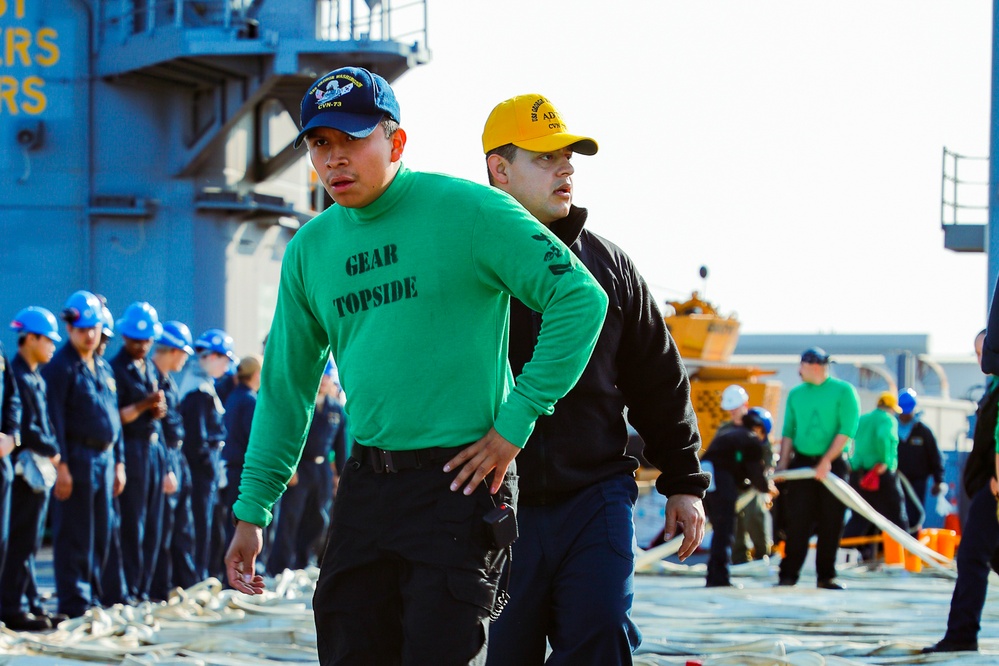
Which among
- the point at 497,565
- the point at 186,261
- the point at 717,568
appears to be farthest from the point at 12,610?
the point at 186,261

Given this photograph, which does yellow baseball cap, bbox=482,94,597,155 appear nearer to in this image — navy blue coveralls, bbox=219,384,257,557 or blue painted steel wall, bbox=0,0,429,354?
navy blue coveralls, bbox=219,384,257,557

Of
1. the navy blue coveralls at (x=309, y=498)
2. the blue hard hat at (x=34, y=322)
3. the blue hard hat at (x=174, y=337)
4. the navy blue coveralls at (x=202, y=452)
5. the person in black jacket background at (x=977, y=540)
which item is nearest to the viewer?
the person in black jacket background at (x=977, y=540)

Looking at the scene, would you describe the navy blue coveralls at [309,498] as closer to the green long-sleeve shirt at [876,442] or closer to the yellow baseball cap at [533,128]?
the green long-sleeve shirt at [876,442]

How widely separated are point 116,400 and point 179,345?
1.21m

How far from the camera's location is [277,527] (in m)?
11.2

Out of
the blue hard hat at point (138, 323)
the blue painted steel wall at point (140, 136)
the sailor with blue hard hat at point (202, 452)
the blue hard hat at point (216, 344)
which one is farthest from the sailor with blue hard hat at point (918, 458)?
the blue hard hat at point (138, 323)

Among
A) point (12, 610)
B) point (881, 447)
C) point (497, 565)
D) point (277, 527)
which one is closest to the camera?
point (497, 565)

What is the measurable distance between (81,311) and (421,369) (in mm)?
6021

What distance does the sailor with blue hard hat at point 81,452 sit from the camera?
29.0ft

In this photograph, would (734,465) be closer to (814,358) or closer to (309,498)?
(814,358)

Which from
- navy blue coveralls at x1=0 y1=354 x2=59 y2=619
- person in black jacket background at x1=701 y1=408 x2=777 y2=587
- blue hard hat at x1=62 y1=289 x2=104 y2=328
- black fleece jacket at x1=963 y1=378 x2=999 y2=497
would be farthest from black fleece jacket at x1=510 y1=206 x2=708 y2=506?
person in black jacket background at x1=701 y1=408 x2=777 y2=587

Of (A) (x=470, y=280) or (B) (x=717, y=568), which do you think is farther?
(B) (x=717, y=568)

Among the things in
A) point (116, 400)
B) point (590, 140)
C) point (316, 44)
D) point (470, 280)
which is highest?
point (316, 44)

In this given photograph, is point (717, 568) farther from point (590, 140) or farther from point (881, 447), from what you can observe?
point (590, 140)
